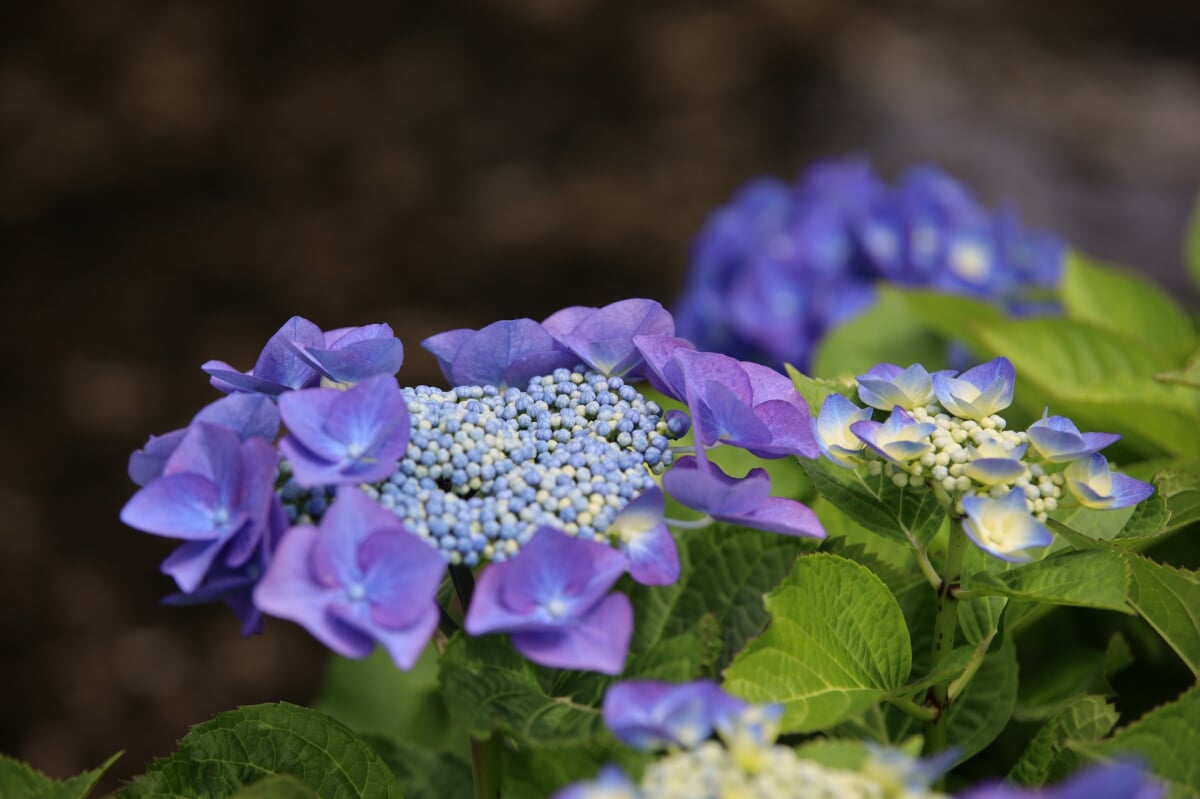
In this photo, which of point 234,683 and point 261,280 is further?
point 261,280

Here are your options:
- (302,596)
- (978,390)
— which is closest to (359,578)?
(302,596)

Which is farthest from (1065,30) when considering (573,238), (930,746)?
(930,746)

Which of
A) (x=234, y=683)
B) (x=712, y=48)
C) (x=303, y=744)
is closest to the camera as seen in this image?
(x=303, y=744)

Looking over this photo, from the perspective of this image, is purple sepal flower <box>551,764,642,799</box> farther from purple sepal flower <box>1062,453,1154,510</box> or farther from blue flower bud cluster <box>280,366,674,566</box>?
purple sepal flower <box>1062,453,1154,510</box>

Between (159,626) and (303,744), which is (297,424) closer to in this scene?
(303,744)

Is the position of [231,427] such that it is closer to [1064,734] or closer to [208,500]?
[208,500]

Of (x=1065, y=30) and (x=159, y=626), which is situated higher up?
(x=1065, y=30)

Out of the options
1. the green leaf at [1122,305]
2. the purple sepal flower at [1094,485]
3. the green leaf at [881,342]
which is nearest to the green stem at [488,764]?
the purple sepal flower at [1094,485]

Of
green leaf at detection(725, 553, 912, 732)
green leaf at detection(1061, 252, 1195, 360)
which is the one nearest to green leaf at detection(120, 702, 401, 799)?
green leaf at detection(725, 553, 912, 732)
